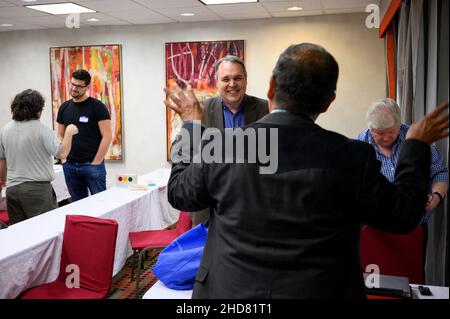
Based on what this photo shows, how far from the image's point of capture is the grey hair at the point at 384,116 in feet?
8.59

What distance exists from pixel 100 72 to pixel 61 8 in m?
1.60

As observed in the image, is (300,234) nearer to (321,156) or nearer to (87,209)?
(321,156)

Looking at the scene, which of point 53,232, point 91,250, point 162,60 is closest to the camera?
point 91,250

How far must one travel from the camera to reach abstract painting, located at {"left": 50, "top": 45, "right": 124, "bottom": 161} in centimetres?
738

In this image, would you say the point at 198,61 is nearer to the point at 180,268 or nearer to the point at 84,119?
the point at 84,119

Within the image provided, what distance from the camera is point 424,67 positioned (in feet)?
11.5

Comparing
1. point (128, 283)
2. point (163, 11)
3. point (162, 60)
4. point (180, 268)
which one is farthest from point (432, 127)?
point (162, 60)

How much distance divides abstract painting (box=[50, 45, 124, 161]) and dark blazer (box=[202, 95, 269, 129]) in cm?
497

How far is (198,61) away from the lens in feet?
23.2

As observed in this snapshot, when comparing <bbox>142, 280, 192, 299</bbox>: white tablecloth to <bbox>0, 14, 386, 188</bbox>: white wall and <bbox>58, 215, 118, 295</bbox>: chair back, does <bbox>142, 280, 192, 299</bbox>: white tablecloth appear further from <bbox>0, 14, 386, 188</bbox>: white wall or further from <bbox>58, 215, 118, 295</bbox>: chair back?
<bbox>0, 14, 386, 188</bbox>: white wall

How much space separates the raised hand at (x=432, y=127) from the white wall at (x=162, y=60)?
224 inches

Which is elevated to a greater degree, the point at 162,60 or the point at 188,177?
the point at 162,60
